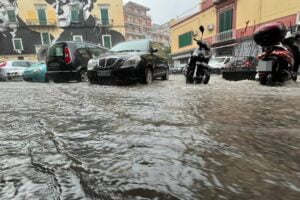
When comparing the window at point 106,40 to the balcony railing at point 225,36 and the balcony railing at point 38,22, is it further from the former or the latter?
the balcony railing at point 225,36

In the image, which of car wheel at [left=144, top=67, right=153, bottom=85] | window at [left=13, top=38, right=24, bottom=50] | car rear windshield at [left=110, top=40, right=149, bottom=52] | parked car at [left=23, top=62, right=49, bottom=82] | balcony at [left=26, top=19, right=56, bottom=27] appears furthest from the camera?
balcony at [left=26, top=19, right=56, bottom=27]

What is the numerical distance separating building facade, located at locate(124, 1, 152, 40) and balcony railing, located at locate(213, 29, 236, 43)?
130 ft

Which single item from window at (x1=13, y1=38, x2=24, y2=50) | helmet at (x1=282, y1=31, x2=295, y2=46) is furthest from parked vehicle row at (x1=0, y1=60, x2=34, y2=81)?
window at (x1=13, y1=38, x2=24, y2=50)

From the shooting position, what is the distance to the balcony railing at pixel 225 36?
67.3 feet

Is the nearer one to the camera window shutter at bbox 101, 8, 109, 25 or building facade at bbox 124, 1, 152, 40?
window shutter at bbox 101, 8, 109, 25

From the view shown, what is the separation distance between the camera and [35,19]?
30.2 meters

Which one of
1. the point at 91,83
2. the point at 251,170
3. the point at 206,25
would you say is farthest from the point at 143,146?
the point at 206,25

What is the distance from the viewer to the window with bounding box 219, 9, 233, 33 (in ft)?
68.2

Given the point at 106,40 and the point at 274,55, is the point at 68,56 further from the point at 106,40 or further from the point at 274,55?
the point at 106,40

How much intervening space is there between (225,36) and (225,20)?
4.65 ft

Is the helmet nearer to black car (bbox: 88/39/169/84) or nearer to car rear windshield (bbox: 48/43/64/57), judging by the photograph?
black car (bbox: 88/39/169/84)

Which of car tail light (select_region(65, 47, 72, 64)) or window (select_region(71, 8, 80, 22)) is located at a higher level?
window (select_region(71, 8, 80, 22))

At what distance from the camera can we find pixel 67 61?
7.67 metres

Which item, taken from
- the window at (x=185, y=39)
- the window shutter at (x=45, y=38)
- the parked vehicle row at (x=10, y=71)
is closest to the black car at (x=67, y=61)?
the parked vehicle row at (x=10, y=71)
